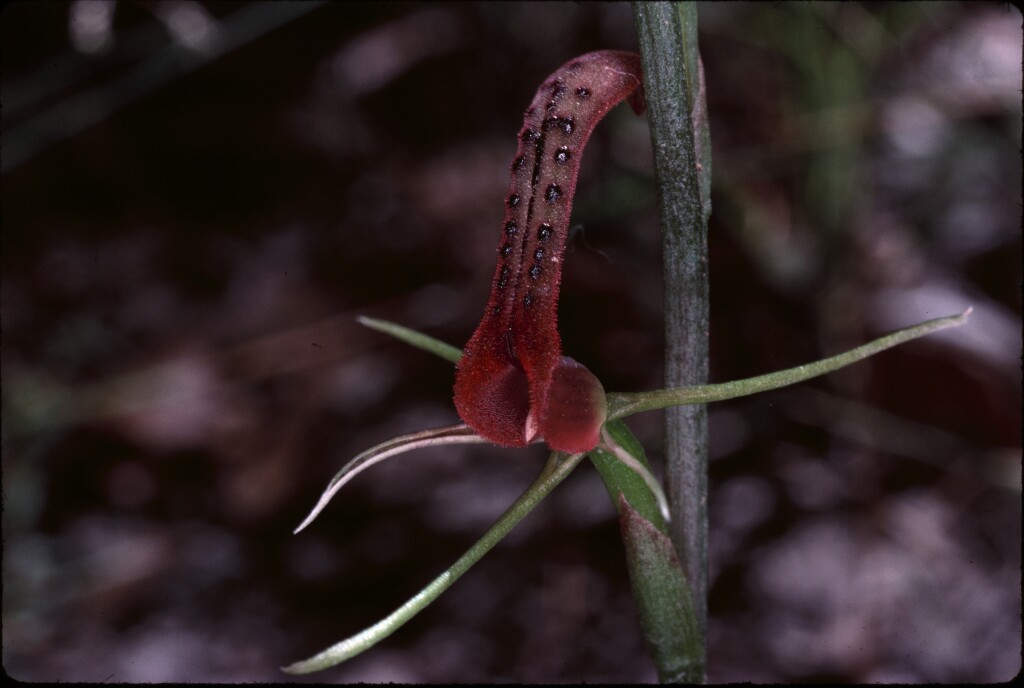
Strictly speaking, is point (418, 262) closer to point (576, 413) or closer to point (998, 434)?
point (998, 434)

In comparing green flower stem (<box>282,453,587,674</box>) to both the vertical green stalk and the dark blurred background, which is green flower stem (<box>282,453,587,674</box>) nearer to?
the vertical green stalk

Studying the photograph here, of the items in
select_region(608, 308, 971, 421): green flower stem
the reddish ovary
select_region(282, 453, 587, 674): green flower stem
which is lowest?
select_region(282, 453, 587, 674): green flower stem

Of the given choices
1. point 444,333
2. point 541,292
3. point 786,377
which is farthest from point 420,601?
point 444,333

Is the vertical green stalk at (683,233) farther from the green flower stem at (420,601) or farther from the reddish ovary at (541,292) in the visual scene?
the green flower stem at (420,601)

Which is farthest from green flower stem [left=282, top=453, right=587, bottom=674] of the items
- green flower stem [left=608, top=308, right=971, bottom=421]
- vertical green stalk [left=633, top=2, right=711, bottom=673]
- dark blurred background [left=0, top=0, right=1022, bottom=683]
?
dark blurred background [left=0, top=0, right=1022, bottom=683]

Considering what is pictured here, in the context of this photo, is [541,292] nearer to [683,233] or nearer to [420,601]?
[683,233]
